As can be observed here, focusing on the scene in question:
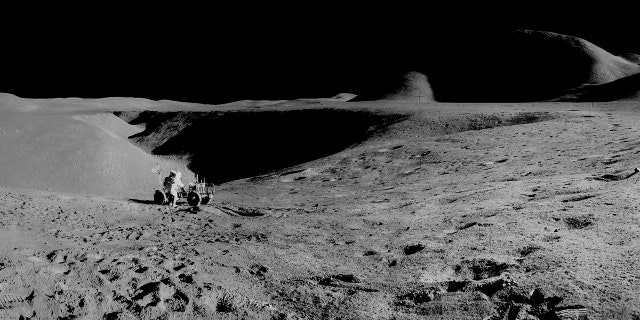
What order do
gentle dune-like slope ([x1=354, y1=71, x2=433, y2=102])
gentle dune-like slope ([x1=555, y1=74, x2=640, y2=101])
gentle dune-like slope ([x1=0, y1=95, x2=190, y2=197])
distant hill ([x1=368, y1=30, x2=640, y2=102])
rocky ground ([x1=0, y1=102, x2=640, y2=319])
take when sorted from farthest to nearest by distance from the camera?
gentle dune-like slope ([x1=354, y1=71, x2=433, y2=102]), distant hill ([x1=368, y1=30, x2=640, y2=102]), gentle dune-like slope ([x1=555, y1=74, x2=640, y2=101]), gentle dune-like slope ([x1=0, y1=95, x2=190, y2=197]), rocky ground ([x1=0, y1=102, x2=640, y2=319])

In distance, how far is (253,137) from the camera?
915 inches

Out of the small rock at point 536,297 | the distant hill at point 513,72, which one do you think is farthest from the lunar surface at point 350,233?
the distant hill at point 513,72

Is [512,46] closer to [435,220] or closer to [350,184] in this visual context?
[350,184]

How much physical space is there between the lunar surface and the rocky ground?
0.02 m

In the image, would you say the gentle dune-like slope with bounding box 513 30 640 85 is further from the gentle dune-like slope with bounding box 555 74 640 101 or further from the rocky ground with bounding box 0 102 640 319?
the rocky ground with bounding box 0 102 640 319

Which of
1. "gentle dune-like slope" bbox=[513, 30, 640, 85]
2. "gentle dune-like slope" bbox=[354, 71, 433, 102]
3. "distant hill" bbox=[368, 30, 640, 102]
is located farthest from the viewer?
"gentle dune-like slope" bbox=[354, 71, 433, 102]

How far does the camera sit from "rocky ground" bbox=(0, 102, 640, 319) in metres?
3.93

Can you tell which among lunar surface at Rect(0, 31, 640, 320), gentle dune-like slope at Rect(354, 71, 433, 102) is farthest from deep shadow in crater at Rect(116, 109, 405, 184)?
gentle dune-like slope at Rect(354, 71, 433, 102)

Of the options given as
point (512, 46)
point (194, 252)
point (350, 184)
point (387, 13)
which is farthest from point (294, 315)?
point (387, 13)

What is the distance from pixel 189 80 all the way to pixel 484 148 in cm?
5650

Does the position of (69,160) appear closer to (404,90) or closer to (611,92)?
(404,90)

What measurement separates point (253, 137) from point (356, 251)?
18.2 meters

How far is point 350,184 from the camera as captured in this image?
1159 cm

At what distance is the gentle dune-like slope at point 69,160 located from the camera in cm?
1264
